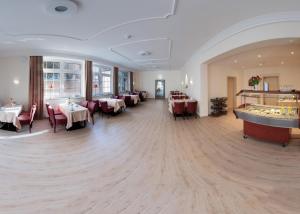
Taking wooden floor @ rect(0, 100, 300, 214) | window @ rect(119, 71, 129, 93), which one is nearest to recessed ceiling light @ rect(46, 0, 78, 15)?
wooden floor @ rect(0, 100, 300, 214)

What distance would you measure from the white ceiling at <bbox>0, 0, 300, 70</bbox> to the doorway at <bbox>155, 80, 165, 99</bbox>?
1223cm

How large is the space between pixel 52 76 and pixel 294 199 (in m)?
9.39

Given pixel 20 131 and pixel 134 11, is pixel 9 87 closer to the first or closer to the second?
pixel 20 131

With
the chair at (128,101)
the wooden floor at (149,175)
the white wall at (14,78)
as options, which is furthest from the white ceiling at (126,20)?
the chair at (128,101)

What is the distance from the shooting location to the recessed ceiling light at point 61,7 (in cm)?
323

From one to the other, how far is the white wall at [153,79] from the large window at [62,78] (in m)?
9.78

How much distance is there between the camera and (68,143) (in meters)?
4.57

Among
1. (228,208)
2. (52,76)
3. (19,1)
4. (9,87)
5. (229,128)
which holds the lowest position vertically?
(228,208)

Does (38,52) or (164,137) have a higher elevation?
(38,52)

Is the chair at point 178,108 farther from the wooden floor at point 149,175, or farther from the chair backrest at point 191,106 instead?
the wooden floor at point 149,175

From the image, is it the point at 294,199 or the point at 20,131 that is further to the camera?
the point at 20,131

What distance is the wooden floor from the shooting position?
7.02 feet

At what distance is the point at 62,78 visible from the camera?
28.5ft

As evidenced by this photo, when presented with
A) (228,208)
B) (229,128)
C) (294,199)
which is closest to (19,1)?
(228,208)
